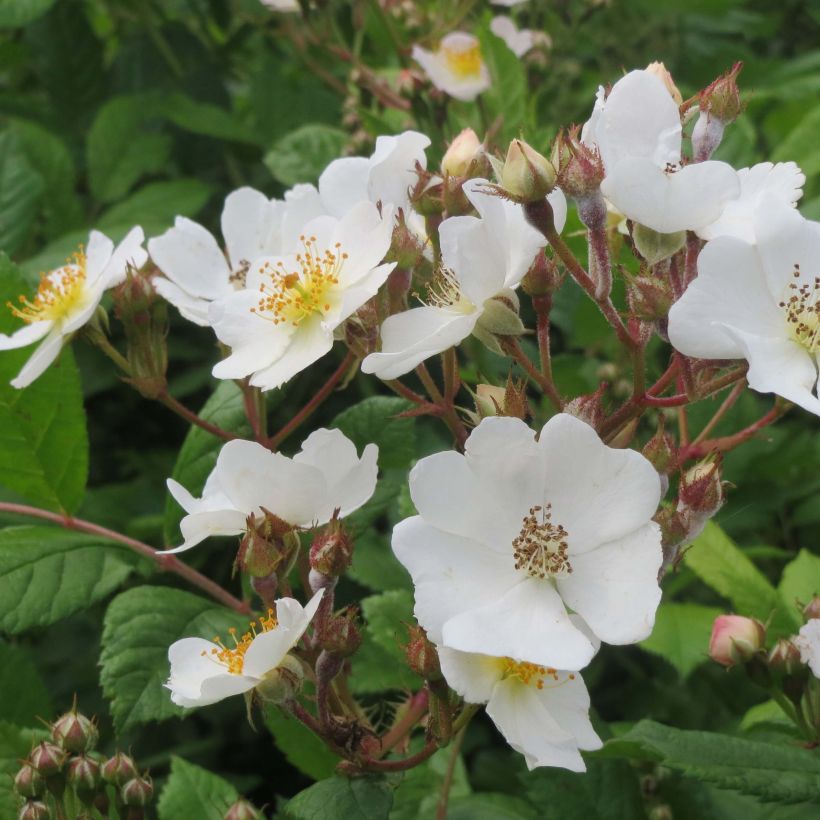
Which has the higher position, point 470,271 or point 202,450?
point 470,271

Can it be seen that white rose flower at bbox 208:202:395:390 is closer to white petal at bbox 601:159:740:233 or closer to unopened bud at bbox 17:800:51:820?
white petal at bbox 601:159:740:233

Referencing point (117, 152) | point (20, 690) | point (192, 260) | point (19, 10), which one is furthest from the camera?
point (117, 152)

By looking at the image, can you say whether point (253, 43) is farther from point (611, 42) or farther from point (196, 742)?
point (196, 742)

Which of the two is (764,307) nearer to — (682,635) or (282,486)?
(282,486)

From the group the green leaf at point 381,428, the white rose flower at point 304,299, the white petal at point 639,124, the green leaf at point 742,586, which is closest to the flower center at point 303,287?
the white rose flower at point 304,299

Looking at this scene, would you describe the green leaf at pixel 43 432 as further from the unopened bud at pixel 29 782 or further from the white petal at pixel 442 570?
the white petal at pixel 442 570

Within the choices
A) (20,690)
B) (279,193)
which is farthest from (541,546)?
(279,193)

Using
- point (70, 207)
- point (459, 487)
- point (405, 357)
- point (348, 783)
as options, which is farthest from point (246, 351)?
point (70, 207)
